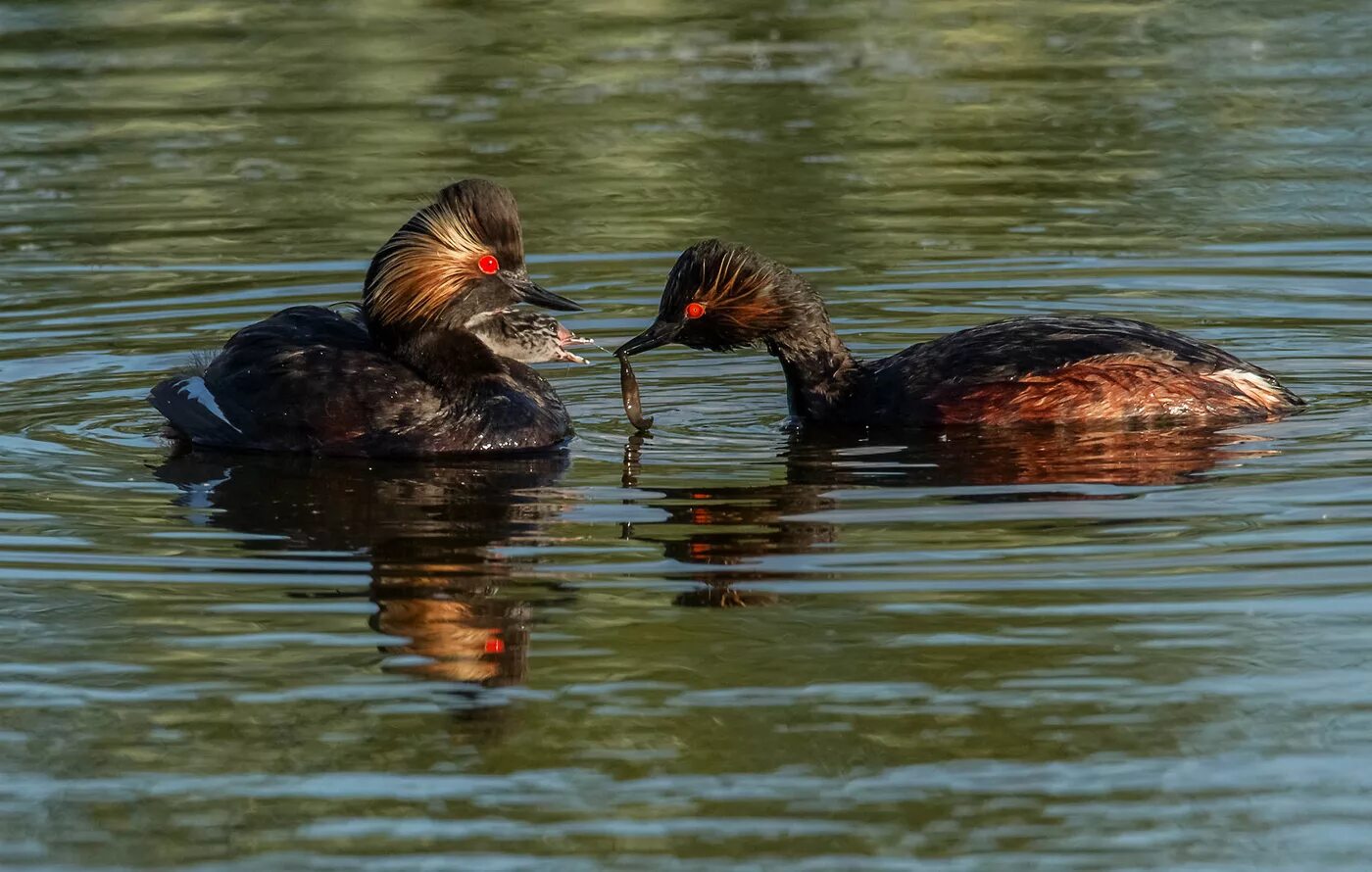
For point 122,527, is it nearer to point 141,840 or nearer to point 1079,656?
point 141,840

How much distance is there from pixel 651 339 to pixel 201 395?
2133mm

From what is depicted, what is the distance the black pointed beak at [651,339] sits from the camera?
36.3 ft

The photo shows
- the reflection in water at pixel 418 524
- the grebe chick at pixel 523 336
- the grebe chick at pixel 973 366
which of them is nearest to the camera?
the reflection in water at pixel 418 524

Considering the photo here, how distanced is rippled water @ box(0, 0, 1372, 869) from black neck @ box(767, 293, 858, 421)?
26cm

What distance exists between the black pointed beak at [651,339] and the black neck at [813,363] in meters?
0.51

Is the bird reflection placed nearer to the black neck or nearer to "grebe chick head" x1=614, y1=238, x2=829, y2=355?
the black neck

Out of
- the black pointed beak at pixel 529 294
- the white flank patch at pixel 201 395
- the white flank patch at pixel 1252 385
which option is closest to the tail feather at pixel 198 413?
the white flank patch at pixel 201 395

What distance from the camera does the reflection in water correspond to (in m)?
7.63

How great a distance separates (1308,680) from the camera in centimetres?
689

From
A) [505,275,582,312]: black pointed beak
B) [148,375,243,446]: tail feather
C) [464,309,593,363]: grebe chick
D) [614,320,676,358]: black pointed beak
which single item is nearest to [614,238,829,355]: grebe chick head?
[614,320,676,358]: black pointed beak

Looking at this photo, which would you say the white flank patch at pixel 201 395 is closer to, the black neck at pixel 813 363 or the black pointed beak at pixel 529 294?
the black pointed beak at pixel 529 294

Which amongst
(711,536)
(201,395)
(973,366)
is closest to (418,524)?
(711,536)

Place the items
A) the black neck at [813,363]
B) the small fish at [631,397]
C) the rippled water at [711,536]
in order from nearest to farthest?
1. the rippled water at [711,536]
2. the small fish at [631,397]
3. the black neck at [813,363]

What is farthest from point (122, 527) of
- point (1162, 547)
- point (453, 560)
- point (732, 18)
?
point (732, 18)
